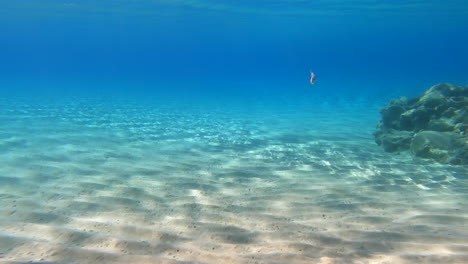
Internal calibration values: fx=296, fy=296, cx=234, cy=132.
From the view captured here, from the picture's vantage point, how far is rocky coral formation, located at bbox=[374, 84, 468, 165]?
815 centimetres

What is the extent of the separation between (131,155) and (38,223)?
4635mm

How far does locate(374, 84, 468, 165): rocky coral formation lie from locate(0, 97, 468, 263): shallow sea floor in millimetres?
531

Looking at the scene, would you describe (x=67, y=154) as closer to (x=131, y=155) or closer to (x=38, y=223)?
(x=131, y=155)

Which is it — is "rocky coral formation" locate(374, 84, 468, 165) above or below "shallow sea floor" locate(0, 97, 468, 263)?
above

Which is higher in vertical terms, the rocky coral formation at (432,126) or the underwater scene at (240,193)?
the rocky coral formation at (432,126)

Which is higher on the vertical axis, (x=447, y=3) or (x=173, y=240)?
(x=447, y=3)

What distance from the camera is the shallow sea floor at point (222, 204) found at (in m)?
3.25

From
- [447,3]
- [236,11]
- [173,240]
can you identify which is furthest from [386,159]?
[236,11]

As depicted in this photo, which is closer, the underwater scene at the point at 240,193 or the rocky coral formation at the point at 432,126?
the underwater scene at the point at 240,193

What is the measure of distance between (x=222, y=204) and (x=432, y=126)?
26.0ft

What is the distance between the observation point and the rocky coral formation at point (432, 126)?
26.7 ft

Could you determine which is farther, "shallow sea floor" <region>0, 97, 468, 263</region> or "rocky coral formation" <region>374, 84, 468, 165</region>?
"rocky coral formation" <region>374, 84, 468, 165</region>

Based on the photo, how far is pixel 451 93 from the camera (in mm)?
10375

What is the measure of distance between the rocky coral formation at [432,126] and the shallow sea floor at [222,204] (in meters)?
0.53
